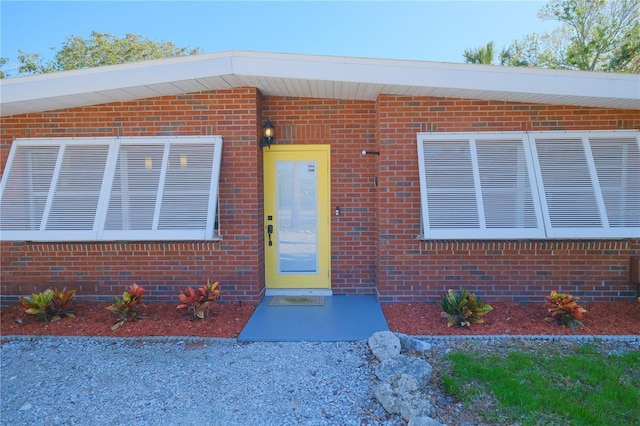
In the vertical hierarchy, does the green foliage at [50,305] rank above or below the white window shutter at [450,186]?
below

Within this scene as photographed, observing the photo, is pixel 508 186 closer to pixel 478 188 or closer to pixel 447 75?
pixel 478 188

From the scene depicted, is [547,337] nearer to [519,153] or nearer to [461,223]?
[461,223]

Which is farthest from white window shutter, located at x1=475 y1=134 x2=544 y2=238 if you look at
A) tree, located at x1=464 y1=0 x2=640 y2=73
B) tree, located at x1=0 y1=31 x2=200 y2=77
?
tree, located at x1=0 y1=31 x2=200 y2=77

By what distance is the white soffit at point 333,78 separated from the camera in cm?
451

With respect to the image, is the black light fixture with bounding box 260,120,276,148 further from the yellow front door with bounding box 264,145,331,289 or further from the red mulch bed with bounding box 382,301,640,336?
the red mulch bed with bounding box 382,301,640,336

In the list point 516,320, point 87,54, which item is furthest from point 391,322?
point 87,54

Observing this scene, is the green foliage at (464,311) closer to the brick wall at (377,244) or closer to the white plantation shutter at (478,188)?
the brick wall at (377,244)

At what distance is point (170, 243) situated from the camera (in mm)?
5242

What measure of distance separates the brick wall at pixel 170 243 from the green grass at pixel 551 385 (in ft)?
10.3


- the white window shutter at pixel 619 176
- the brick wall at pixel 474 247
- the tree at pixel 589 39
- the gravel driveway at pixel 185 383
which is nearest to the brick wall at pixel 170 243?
the gravel driveway at pixel 185 383

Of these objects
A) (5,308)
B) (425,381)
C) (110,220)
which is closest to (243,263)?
(110,220)

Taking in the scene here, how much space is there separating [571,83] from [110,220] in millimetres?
6275

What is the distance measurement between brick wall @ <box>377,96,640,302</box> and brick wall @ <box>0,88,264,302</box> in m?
1.91

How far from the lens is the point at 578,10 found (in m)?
15.1
